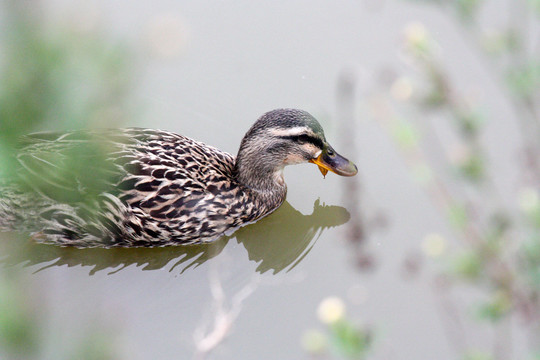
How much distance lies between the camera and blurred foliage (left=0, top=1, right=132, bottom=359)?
1347 mm

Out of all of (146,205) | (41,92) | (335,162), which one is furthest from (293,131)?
(41,92)

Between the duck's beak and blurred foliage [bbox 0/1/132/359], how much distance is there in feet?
13.8

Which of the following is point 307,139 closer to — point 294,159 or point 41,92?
point 294,159

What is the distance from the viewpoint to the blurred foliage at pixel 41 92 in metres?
1.35

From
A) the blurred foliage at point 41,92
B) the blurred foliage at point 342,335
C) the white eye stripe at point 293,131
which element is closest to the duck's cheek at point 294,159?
the white eye stripe at point 293,131

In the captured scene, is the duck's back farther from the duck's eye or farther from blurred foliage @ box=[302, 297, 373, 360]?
blurred foliage @ box=[302, 297, 373, 360]

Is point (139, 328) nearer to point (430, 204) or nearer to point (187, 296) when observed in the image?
point (187, 296)

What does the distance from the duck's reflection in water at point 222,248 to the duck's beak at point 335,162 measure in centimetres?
39

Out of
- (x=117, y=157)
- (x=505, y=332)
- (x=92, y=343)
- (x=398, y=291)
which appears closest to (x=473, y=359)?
(x=92, y=343)

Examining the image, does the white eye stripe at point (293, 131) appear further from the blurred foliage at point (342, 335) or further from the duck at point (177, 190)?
the blurred foliage at point (342, 335)

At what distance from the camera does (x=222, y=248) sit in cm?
548

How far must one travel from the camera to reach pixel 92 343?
156cm

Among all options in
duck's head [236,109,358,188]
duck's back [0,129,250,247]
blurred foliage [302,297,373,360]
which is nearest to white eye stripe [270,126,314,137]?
duck's head [236,109,358,188]

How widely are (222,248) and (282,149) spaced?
96 centimetres
